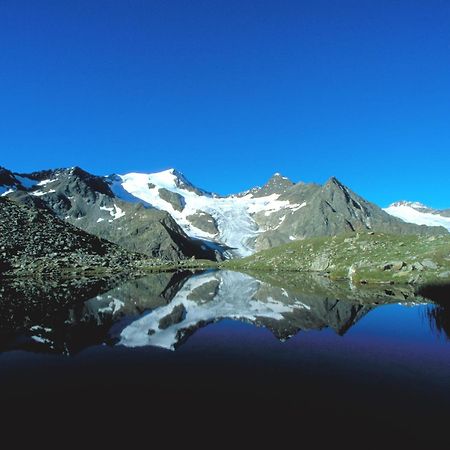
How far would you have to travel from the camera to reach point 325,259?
12912 centimetres

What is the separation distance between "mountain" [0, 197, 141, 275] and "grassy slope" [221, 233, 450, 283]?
6598 cm


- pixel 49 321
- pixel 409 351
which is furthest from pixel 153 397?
pixel 49 321

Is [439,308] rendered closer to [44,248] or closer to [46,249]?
[46,249]

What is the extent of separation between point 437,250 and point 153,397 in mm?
77431

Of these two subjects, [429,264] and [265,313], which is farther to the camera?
[429,264]

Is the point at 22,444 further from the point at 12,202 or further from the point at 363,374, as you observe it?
the point at 12,202

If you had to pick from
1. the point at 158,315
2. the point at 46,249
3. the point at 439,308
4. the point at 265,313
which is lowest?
the point at 158,315

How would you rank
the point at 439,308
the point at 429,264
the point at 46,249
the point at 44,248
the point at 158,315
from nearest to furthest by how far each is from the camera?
the point at 439,308 → the point at 158,315 → the point at 429,264 → the point at 46,249 → the point at 44,248

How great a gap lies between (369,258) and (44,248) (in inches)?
4591

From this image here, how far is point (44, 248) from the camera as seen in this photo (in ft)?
486

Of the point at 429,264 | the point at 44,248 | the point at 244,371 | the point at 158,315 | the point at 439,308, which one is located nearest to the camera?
the point at 244,371

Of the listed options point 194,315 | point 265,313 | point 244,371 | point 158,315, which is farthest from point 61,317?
point 244,371

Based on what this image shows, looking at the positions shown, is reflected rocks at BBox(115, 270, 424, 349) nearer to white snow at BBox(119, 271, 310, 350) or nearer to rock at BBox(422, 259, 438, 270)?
white snow at BBox(119, 271, 310, 350)

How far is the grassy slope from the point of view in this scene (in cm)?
7312
